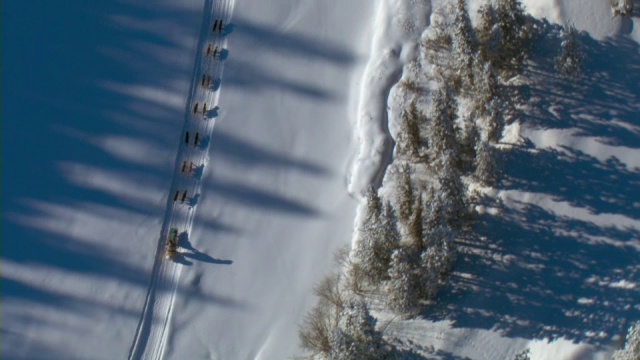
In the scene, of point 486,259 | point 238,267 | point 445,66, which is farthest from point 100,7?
point 486,259

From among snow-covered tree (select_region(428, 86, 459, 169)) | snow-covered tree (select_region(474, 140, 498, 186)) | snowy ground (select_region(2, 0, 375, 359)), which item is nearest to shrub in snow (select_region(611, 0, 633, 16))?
snow-covered tree (select_region(474, 140, 498, 186))

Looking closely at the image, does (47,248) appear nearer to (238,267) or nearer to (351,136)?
(238,267)

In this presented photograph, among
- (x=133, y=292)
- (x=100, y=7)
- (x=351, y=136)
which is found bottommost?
(x=133, y=292)

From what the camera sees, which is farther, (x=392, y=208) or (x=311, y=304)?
(x=311, y=304)

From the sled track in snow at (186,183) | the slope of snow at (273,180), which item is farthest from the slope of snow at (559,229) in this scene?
the sled track in snow at (186,183)

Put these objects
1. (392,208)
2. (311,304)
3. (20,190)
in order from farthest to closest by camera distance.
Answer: (20,190) < (311,304) < (392,208)

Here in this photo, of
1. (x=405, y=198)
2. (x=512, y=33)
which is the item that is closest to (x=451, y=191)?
(x=405, y=198)

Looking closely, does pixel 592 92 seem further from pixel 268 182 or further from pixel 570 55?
pixel 268 182

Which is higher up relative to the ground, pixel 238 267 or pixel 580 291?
pixel 580 291
